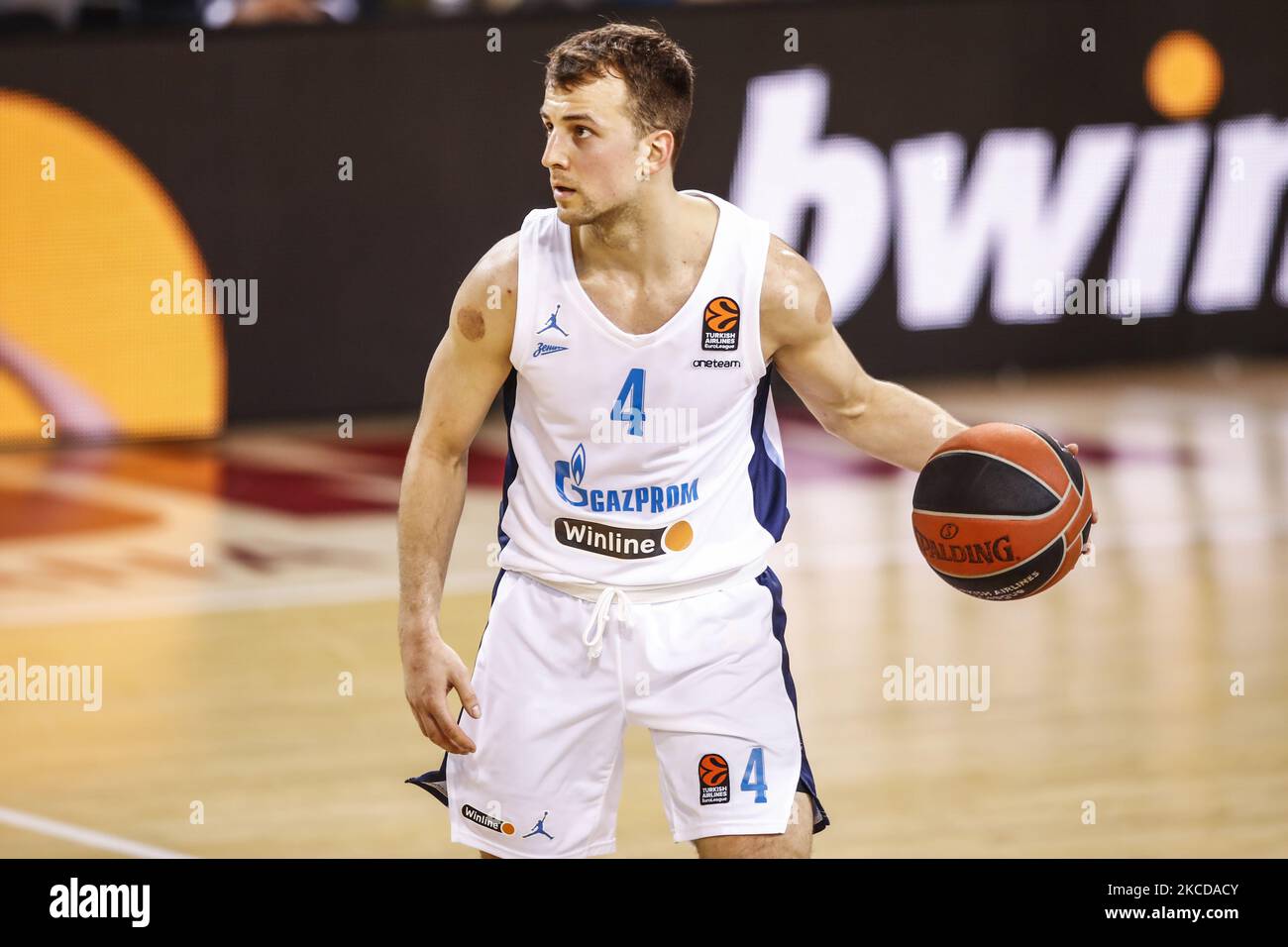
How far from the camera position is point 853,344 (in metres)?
12.9

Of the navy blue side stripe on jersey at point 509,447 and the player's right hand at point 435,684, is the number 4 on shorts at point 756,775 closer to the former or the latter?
the player's right hand at point 435,684

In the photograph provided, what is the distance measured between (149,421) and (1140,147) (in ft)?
21.1

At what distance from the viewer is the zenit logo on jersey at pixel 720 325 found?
165 inches

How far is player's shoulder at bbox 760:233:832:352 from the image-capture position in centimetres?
424

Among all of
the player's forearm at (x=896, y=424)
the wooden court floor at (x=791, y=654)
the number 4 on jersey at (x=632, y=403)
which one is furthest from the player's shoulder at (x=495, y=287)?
the wooden court floor at (x=791, y=654)

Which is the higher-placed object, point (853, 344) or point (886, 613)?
point (853, 344)

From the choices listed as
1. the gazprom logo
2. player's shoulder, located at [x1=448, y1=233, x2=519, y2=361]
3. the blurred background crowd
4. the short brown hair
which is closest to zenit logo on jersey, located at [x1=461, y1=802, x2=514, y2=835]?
the gazprom logo

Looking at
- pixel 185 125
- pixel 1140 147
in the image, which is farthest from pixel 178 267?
pixel 1140 147

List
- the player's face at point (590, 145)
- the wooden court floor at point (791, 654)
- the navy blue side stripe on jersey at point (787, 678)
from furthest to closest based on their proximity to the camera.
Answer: the wooden court floor at point (791, 654)
the navy blue side stripe on jersey at point (787, 678)
the player's face at point (590, 145)

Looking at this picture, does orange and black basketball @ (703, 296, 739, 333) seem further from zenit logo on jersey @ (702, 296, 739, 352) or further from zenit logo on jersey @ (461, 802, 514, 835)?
zenit logo on jersey @ (461, 802, 514, 835)

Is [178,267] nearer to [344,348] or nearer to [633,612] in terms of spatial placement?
[344,348]

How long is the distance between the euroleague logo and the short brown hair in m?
1.24

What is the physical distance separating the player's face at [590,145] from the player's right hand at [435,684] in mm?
918

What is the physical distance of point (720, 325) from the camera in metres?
4.21
